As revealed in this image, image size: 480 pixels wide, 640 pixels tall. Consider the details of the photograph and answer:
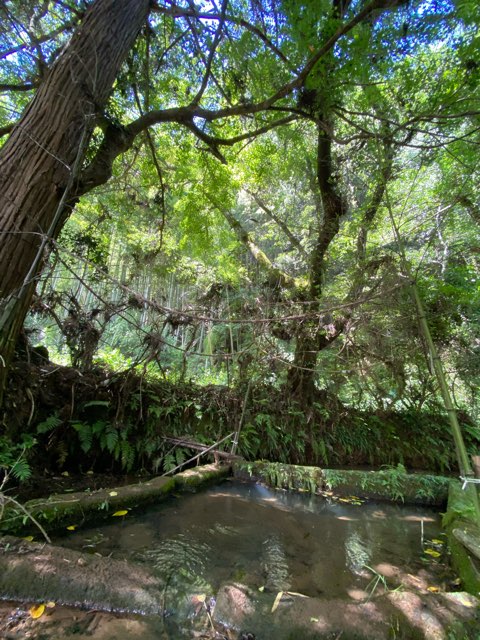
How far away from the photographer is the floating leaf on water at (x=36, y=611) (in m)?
1.73

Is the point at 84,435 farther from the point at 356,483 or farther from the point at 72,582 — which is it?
the point at 356,483

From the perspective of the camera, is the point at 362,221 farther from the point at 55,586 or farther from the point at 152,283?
the point at 55,586

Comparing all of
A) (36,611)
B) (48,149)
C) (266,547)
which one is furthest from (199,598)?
(48,149)

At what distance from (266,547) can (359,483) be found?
2555 millimetres

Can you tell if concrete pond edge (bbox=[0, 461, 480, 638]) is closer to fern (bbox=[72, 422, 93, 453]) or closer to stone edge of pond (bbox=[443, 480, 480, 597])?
stone edge of pond (bbox=[443, 480, 480, 597])

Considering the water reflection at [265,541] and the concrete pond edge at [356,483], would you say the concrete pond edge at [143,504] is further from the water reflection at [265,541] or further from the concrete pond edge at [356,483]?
the water reflection at [265,541]

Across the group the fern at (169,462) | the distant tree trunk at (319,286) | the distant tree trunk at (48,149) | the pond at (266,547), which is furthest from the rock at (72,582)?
the distant tree trunk at (319,286)

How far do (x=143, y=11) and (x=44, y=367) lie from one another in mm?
4576

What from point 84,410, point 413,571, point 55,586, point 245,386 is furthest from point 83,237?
point 413,571

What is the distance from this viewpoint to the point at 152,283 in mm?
9297

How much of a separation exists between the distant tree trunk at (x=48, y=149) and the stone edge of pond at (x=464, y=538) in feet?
12.6

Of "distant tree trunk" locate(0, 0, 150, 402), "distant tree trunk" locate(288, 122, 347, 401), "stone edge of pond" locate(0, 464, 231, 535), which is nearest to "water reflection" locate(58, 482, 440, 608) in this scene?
"stone edge of pond" locate(0, 464, 231, 535)

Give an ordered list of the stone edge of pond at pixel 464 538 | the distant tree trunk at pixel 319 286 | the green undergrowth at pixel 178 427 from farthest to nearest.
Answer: the distant tree trunk at pixel 319 286 → the green undergrowth at pixel 178 427 → the stone edge of pond at pixel 464 538

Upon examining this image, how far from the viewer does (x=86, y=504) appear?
318 centimetres
